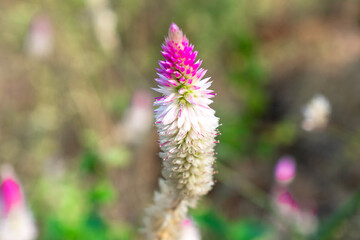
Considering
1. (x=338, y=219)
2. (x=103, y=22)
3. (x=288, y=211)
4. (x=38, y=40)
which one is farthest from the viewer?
(x=38, y=40)

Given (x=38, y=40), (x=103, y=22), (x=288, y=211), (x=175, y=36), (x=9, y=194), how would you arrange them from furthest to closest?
(x=38, y=40), (x=103, y=22), (x=288, y=211), (x=9, y=194), (x=175, y=36)

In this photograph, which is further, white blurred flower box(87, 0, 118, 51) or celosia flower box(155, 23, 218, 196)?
white blurred flower box(87, 0, 118, 51)

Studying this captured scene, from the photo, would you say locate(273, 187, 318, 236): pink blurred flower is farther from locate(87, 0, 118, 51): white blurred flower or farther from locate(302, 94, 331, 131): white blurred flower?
locate(87, 0, 118, 51): white blurred flower

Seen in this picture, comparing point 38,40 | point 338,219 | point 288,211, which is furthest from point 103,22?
point 338,219

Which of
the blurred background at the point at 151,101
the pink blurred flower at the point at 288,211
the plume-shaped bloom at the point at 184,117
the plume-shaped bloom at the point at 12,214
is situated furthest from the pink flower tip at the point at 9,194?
the pink blurred flower at the point at 288,211

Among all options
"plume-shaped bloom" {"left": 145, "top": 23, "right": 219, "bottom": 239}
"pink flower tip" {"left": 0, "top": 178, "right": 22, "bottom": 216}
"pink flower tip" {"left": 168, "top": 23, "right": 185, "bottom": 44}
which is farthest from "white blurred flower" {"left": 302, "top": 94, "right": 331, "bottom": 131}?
"pink flower tip" {"left": 0, "top": 178, "right": 22, "bottom": 216}

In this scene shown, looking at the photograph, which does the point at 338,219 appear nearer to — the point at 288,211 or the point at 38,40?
the point at 288,211

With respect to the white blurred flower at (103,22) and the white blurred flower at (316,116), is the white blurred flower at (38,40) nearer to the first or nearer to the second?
the white blurred flower at (103,22)
